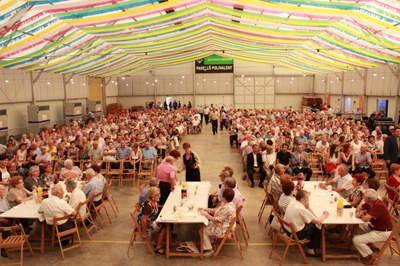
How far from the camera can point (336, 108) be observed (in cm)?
2577

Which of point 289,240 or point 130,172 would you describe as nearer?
point 289,240

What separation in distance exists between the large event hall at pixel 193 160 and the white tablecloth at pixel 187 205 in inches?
1.3

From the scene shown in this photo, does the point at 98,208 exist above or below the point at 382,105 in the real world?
below

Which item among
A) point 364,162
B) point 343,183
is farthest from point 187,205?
point 364,162

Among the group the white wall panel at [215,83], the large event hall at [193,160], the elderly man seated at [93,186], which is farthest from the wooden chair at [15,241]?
the white wall panel at [215,83]

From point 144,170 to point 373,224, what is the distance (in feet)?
21.0

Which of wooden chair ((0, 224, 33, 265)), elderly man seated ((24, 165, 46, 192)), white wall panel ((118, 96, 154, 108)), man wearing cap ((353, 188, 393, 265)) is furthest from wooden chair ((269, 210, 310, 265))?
white wall panel ((118, 96, 154, 108))

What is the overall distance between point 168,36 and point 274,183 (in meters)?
9.90

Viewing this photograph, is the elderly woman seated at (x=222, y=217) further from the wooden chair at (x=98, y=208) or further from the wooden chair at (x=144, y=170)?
the wooden chair at (x=144, y=170)

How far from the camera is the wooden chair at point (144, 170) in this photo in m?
9.47

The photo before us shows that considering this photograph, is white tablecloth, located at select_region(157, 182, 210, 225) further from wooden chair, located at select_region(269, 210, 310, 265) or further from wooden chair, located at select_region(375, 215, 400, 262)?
wooden chair, located at select_region(375, 215, 400, 262)

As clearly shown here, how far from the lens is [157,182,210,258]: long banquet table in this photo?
16.9 feet

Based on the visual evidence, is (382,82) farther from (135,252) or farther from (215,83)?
(135,252)

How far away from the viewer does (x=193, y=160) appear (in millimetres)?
7609
